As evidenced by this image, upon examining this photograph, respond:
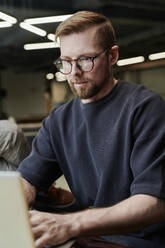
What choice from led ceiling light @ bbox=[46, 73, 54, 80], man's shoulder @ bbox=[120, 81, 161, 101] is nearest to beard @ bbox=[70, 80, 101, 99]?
man's shoulder @ bbox=[120, 81, 161, 101]

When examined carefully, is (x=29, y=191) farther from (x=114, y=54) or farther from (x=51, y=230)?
(x=114, y=54)

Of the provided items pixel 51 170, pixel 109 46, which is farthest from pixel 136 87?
pixel 51 170

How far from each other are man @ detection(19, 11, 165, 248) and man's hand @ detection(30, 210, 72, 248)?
0.05ft

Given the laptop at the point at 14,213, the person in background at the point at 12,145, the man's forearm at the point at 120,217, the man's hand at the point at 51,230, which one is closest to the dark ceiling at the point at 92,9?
the person in background at the point at 12,145

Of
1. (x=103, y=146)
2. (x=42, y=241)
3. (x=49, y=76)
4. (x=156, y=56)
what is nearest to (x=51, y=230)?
(x=42, y=241)

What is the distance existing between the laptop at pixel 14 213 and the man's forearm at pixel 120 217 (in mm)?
282

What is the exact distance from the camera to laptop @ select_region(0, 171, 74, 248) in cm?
58

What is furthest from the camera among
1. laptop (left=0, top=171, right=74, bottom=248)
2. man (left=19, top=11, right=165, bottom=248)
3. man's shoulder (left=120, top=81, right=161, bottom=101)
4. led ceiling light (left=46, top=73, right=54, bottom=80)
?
led ceiling light (left=46, top=73, right=54, bottom=80)

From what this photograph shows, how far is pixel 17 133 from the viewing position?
185cm

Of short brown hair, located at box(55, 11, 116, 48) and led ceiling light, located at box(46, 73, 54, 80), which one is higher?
short brown hair, located at box(55, 11, 116, 48)

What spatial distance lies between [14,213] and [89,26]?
0.80 m

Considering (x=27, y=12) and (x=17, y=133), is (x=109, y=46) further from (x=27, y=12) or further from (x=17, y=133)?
(x=27, y=12)

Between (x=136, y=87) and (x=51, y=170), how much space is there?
1.64 feet

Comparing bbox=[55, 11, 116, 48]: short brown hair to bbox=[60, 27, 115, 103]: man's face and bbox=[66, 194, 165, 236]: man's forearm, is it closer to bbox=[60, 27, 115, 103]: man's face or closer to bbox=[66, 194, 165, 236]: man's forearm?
bbox=[60, 27, 115, 103]: man's face
